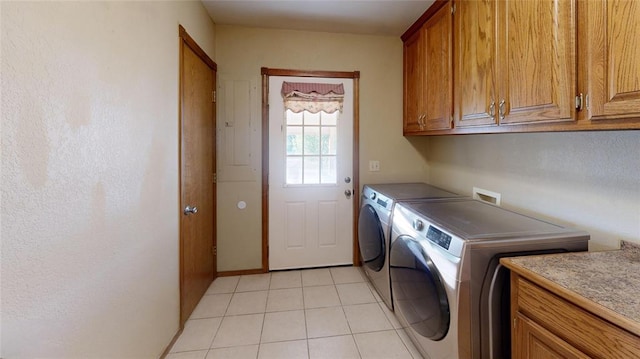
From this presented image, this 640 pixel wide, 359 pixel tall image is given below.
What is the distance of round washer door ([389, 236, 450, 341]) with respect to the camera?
133 centimetres

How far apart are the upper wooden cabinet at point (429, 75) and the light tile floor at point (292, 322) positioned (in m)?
1.57

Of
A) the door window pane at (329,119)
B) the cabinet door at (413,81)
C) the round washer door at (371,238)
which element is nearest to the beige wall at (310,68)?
the cabinet door at (413,81)

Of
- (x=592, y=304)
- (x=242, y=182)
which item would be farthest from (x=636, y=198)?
(x=242, y=182)

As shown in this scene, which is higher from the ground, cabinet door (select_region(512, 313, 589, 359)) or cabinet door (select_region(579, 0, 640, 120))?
cabinet door (select_region(579, 0, 640, 120))

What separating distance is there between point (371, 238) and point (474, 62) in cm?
149

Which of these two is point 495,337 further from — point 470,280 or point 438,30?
point 438,30

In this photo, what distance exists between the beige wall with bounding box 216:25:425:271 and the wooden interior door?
6.6 inches

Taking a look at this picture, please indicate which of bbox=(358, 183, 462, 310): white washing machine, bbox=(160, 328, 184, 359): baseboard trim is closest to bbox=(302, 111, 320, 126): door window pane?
Answer: bbox=(358, 183, 462, 310): white washing machine

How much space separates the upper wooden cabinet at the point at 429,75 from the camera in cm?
207

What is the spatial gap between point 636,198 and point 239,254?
2.81 metres

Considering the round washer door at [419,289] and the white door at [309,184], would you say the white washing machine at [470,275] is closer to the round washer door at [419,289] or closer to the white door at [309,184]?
the round washer door at [419,289]

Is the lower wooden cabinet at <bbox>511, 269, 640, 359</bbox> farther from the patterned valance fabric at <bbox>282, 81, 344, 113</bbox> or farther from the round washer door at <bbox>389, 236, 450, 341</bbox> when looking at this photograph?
the patterned valance fabric at <bbox>282, 81, 344, 113</bbox>

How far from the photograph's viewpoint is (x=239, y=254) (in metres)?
2.80

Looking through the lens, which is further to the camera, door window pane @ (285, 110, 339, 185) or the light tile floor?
door window pane @ (285, 110, 339, 185)
